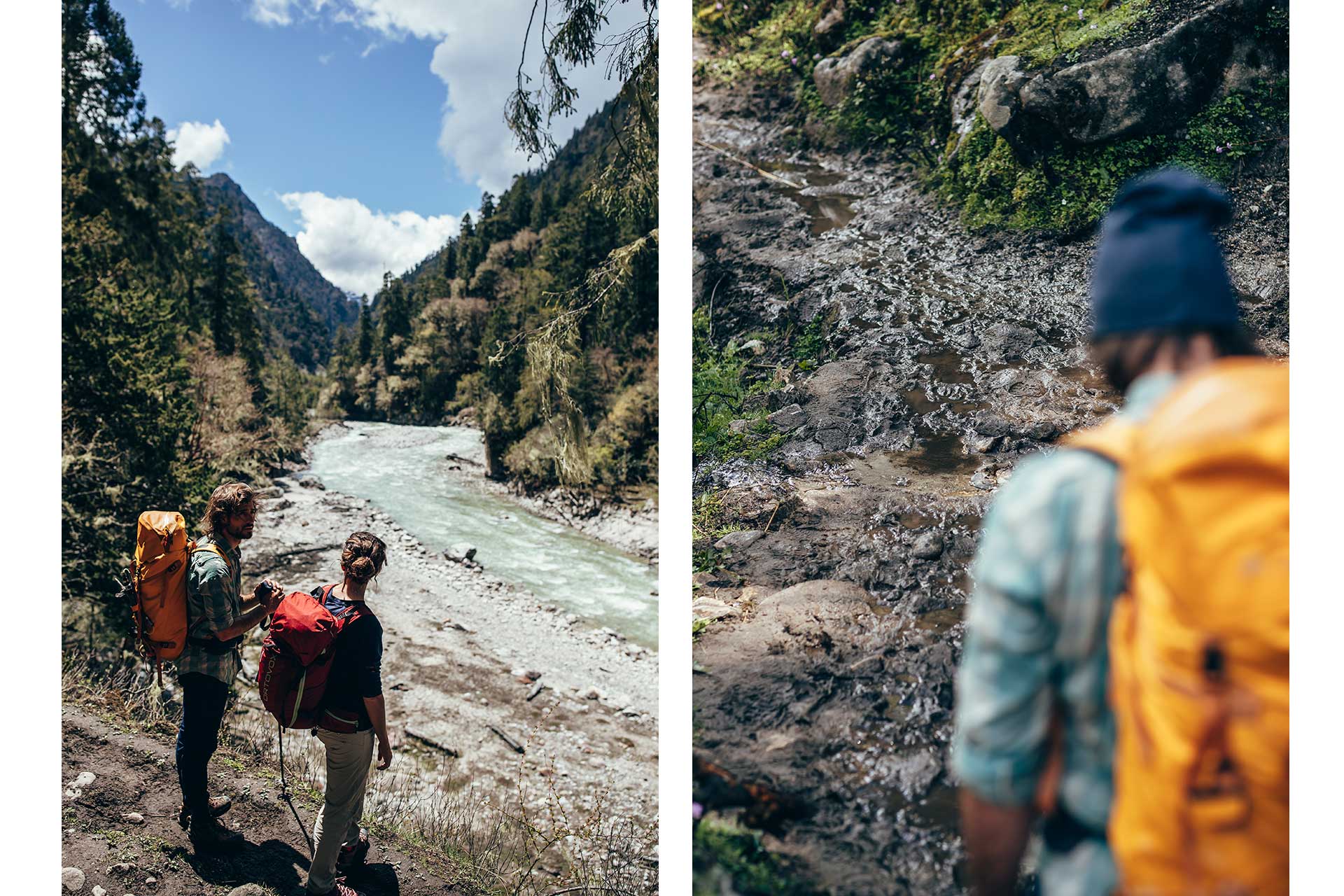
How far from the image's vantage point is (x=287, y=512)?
482 centimetres

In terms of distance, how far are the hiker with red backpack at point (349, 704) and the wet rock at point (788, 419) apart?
1.62 meters

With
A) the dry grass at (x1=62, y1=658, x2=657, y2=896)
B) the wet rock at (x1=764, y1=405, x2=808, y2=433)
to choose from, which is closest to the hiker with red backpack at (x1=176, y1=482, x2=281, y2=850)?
the dry grass at (x1=62, y1=658, x2=657, y2=896)

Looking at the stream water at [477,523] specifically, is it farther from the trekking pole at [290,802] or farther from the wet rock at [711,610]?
the wet rock at [711,610]

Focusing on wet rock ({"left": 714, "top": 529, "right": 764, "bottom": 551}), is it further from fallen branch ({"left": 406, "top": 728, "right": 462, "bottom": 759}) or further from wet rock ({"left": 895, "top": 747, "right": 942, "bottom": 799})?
fallen branch ({"left": 406, "top": 728, "right": 462, "bottom": 759})

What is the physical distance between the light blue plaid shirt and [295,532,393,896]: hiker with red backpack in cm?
185

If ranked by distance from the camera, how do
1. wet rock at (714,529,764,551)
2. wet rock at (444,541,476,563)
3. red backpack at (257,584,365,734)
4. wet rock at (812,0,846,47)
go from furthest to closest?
1. wet rock at (444,541,476,563)
2. wet rock at (812,0,846,47)
3. wet rock at (714,529,764,551)
4. red backpack at (257,584,365,734)

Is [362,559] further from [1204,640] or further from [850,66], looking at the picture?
[850,66]

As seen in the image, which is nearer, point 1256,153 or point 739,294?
point 1256,153

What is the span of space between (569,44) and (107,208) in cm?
378

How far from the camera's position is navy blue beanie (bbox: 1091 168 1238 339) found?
4.46 feet

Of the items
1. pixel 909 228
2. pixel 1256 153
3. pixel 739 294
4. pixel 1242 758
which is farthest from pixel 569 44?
pixel 1242 758

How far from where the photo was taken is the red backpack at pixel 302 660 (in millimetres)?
2230

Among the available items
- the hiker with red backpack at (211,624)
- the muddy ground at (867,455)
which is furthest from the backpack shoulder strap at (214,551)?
the muddy ground at (867,455)
